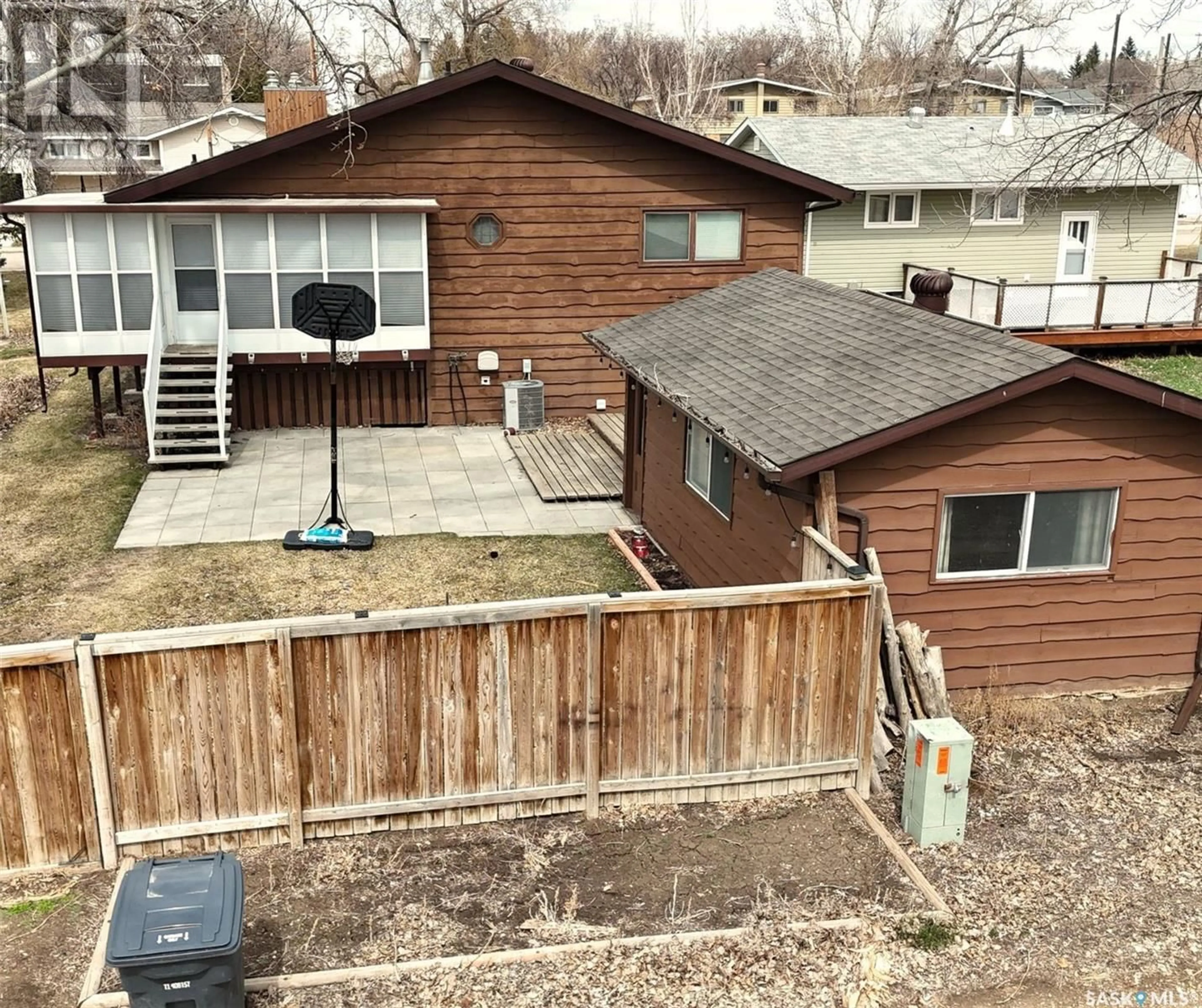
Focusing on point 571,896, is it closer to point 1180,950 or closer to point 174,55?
point 1180,950

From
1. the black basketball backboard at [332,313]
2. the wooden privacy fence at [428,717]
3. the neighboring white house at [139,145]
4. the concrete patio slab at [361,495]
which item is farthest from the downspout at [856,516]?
the neighboring white house at [139,145]

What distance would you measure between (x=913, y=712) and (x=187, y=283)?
13.6 m

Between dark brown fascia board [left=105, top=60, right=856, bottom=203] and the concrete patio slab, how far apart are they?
390 centimetres

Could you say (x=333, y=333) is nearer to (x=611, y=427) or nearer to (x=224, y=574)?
(x=224, y=574)

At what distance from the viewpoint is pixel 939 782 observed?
6.77 metres

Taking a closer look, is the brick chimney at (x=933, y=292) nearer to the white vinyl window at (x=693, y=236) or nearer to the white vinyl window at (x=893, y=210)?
the white vinyl window at (x=693, y=236)

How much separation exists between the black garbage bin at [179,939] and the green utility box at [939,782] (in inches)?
152

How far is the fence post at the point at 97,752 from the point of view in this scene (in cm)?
611

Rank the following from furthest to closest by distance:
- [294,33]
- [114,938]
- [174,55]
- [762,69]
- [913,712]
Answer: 1. [762,69]
2. [174,55]
3. [294,33]
4. [913,712]
5. [114,938]

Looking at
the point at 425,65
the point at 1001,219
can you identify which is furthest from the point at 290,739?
the point at 1001,219

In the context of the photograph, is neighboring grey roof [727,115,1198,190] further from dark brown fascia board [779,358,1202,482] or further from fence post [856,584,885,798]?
fence post [856,584,885,798]

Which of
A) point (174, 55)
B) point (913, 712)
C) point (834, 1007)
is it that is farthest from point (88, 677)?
point (174, 55)

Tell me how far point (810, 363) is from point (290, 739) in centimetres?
574

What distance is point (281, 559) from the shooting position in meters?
12.3
